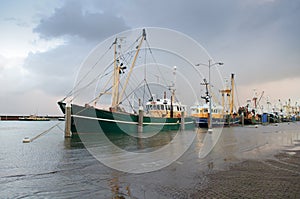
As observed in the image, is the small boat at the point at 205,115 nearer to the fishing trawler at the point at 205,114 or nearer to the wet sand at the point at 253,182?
the fishing trawler at the point at 205,114

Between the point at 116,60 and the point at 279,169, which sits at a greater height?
the point at 116,60

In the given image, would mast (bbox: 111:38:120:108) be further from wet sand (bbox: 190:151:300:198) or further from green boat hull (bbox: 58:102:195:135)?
wet sand (bbox: 190:151:300:198)

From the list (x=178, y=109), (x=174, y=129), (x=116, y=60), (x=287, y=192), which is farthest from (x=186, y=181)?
(x=178, y=109)

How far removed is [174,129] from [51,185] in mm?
37745

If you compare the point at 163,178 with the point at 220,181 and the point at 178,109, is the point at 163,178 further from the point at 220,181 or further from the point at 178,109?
the point at 178,109

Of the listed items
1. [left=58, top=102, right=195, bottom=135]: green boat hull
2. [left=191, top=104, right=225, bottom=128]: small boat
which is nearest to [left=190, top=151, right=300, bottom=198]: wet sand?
[left=58, top=102, right=195, bottom=135]: green boat hull

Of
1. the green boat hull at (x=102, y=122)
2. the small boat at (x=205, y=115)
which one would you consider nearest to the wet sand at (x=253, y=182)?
the green boat hull at (x=102, y=122)

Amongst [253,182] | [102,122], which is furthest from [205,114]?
[253,182]

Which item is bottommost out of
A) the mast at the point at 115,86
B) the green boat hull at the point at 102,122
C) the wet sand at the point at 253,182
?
the wet sand at the point at 253,182

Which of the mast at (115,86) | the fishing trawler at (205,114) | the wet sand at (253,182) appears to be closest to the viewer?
the wet sand at (253,182)

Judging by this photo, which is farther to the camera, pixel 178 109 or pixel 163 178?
pixel 178 109

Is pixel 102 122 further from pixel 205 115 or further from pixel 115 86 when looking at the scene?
pixel 205 115

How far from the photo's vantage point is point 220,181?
7363mm

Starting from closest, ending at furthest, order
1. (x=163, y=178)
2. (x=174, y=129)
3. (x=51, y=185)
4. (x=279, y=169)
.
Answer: (x=51, y=185)
(x=163, y=178)
(x=279, y=169)
(x=174, y=129)
